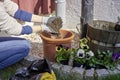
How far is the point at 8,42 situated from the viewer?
3697 millimetres

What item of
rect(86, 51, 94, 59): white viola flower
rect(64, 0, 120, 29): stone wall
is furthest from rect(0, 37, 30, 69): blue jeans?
rect(64, 0, 120, 29): stone wall

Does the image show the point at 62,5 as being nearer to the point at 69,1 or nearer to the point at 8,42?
the point at 69,1

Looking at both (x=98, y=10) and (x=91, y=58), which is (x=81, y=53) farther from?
(x=98, y=10)

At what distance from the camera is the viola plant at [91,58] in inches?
143

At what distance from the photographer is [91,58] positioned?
368 cm

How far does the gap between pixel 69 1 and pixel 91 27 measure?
1.87 metres

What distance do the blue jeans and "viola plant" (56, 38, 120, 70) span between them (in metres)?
0.40

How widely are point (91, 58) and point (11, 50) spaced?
900 millimetres

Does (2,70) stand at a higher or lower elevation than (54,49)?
lower

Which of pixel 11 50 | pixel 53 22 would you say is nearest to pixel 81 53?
pixel 53 22

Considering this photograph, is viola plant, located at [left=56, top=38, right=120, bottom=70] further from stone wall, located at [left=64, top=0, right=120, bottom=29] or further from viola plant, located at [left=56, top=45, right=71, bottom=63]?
stone wall, located at [left=64, top=0, right=120, bottom=29]

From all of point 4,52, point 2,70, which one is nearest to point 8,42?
point 4,52

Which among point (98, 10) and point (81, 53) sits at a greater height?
point (98, 10)

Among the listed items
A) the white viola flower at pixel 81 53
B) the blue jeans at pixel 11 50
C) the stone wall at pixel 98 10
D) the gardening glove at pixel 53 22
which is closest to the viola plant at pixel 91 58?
the white viola flower at pixel 81 53
